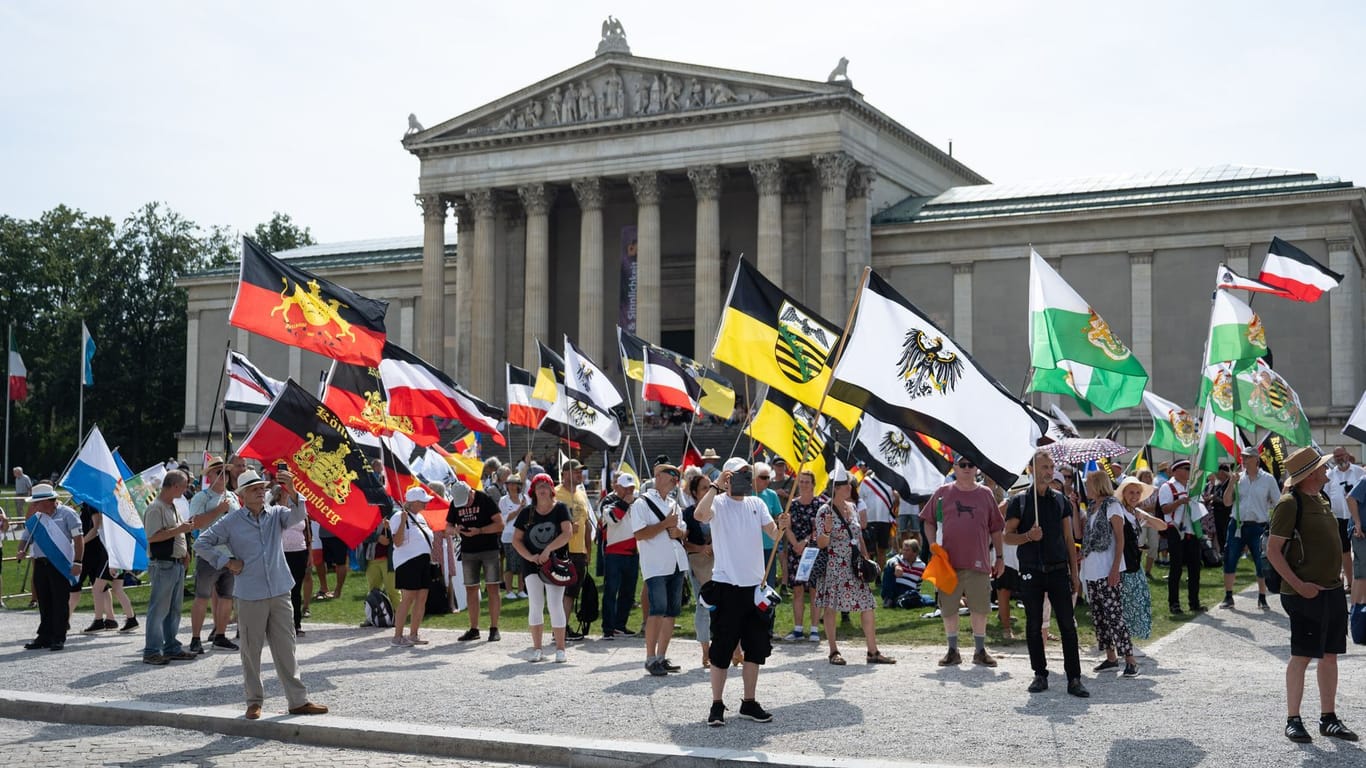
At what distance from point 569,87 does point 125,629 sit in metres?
37.3

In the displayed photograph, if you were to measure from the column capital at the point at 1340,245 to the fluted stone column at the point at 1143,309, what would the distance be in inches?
213

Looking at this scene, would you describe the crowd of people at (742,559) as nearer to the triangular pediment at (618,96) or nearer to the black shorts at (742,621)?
the black shorts at (742,621)

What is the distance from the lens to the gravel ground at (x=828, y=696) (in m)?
9.77

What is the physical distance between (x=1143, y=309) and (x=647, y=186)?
687 inches

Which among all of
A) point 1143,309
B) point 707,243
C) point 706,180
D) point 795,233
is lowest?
point 1143,309

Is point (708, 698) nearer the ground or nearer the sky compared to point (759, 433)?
nearer the ground

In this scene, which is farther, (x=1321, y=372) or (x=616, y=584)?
(x=1321, y=372)

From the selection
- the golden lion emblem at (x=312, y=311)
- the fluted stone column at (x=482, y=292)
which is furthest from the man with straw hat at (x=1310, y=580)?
the fluted stone column at (x=482, y=292)

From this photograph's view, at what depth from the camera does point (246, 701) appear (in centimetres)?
1170

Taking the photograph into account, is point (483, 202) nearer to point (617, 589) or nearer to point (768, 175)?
point (768, 175)

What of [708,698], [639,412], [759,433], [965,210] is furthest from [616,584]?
[965,210]

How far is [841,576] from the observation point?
47.2ft

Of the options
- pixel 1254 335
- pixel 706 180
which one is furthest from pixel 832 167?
pixel 1254 335

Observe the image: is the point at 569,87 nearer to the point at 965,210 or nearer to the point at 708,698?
the point at 965,210
